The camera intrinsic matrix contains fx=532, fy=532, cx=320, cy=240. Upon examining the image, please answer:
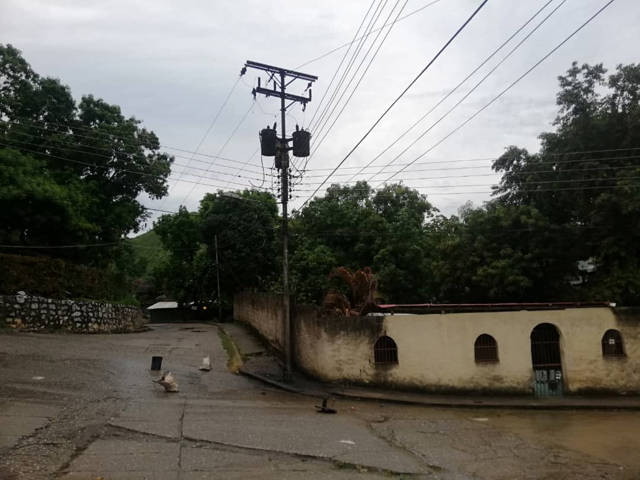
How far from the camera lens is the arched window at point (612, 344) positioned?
14.4 meters

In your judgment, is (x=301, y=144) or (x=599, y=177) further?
(x=599, y=177)

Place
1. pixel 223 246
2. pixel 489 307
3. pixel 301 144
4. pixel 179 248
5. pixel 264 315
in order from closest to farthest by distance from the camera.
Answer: pixel 489 307, pixel 301 144, pixel 264 315, pixel 223 246, pixel 179 248

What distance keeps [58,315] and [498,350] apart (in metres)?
17.1

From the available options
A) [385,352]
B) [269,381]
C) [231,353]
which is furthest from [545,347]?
[231,353]

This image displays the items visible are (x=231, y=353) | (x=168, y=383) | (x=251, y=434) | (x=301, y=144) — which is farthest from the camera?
(x=231, y=353)

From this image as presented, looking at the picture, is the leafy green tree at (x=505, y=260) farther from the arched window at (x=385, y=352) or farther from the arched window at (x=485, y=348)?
the arched window at (x=385, y=352)

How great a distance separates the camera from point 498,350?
14.2 meters

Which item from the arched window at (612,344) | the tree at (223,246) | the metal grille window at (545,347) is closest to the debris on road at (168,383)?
the metal grille window at (545,347)

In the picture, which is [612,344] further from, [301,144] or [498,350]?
[301,144]

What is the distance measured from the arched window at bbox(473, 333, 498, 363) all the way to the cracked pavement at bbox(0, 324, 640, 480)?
1747 mm

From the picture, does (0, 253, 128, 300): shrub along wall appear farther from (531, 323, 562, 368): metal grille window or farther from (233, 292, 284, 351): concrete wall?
(531, 323, 562, 368): metal grille window

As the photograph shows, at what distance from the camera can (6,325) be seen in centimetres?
1967

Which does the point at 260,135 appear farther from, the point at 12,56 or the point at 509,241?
the point at 12,56

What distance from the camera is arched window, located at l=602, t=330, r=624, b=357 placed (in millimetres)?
14405
